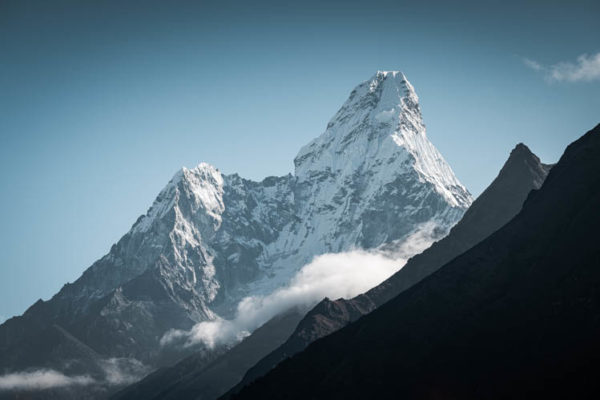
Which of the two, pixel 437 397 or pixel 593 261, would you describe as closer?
pixel 437 397

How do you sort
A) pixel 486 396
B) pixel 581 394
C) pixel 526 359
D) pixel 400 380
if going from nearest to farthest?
pixel 581 394 → pixel 486 396 → pixel 526 359 → pixel 400 380

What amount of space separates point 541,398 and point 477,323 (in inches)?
2053

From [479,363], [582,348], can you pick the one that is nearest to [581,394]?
[582,348]

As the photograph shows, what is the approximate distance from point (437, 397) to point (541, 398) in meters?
31.6

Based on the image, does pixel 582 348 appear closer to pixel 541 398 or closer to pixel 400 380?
pixel 541 398

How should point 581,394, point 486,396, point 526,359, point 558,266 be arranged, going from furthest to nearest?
1. point 558,266
2. point 526,359
3. point 486,396
4. point 581,394

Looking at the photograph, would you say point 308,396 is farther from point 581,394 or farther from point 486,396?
point 581,394

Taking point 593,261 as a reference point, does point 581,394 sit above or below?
below

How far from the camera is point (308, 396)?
648 feet

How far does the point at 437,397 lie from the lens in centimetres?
16412

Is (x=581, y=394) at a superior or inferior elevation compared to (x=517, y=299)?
inferior

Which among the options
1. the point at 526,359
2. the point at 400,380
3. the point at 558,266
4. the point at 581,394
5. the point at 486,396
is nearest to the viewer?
the point at 581,394

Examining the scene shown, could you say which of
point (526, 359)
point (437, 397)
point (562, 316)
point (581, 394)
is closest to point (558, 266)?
point (562, 316)

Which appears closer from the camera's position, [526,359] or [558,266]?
[526,359]
